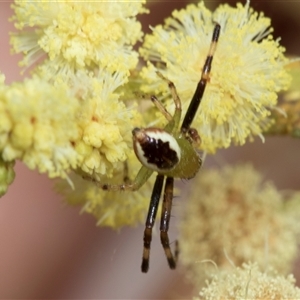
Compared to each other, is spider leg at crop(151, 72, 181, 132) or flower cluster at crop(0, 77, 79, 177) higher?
spider leg at crop(151, 72, 181, 132)

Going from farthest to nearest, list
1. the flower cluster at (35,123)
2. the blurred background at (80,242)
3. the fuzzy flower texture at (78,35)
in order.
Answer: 1. the blurred background at (80,242)
2. the fuzzy flower texture at (78,35)
3. the flower cluster at (35,123)

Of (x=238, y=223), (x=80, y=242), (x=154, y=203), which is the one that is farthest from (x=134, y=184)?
(x=80, y=242)

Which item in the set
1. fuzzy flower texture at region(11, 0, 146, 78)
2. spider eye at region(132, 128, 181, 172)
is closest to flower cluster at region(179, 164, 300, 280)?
spider eye at region(132, 128, 181, 172)

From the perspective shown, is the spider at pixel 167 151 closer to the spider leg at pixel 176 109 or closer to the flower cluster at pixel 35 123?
the spider leg at pixel 176 109

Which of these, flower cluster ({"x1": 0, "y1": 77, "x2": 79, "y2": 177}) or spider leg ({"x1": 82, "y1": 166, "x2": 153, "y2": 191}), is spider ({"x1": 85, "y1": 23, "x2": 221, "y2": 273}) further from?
flower cluster ({"x1": 0, "y1": 77, "x2": 79, "y2": 177})

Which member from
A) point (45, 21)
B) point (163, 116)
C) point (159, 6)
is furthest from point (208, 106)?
point (159, 6)

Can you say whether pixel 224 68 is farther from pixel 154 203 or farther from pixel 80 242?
pixel 80 242

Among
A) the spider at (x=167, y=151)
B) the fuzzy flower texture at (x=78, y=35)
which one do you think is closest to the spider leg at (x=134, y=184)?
the spider at (x=167, y=151)
